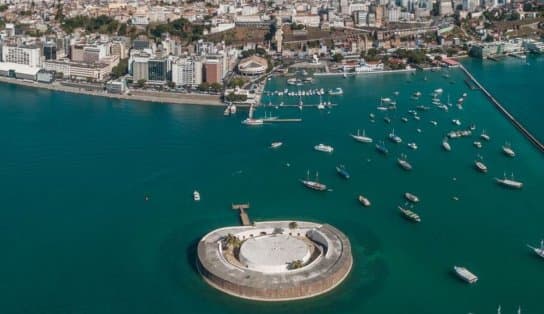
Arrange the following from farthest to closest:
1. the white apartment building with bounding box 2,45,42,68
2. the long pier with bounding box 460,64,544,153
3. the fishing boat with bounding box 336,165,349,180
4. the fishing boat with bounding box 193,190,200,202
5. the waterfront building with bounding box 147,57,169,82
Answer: the white apartment building with bounding box 2,45,42,68, the waterfront building with bounding box 147,57,169,82, the long pier with bounding box 460,64,544,153, the fishing boat with bounding box 336,165,349,180, the fishing boat with bounding box 193,190,200,202

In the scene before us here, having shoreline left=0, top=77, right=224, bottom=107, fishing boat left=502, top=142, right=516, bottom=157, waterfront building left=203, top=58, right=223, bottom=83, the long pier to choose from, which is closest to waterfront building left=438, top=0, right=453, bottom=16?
the long pier

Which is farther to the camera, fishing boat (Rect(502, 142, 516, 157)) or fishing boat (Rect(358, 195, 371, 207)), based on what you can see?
fishing boat (Rect(502, 142, 516, 157))

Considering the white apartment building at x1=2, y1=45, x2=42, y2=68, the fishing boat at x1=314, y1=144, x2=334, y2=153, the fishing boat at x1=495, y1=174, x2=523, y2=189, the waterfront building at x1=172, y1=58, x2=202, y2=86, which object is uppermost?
the white apartment building at x1=2, y1=45, x2=42, y2=68

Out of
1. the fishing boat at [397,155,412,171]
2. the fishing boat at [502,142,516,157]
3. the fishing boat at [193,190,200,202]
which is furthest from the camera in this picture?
the fishing boat at [502,142,516,157]

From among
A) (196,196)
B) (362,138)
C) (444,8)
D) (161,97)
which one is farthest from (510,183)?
(444,8)

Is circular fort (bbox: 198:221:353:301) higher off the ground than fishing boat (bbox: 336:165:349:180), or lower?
lower

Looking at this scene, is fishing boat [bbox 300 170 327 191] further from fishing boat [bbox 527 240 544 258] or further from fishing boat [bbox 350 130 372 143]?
fishing boat [bbox 527 240 544 258]

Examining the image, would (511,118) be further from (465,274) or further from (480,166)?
(465,274)
